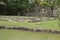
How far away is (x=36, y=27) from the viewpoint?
9445mm

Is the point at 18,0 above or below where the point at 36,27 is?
above

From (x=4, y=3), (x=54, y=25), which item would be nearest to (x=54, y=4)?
(x=4, y=3)

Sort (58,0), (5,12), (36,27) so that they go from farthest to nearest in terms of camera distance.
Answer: (5,12), (58,0), (36,27)

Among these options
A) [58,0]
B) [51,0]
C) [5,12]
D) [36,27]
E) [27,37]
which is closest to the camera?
[27,37]

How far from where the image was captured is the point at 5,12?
49.9 ft

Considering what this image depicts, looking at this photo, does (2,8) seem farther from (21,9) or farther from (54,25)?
(54,25)

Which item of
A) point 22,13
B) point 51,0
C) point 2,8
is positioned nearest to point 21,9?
point 22,13

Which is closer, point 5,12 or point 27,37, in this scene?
point 27,37

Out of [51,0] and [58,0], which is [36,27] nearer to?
[58,0]

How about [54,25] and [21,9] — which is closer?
[54,25]

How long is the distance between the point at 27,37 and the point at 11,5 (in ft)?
23.6

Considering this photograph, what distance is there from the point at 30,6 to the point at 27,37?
7.77 metres

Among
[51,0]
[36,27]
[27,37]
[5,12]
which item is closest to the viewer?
[27,37]

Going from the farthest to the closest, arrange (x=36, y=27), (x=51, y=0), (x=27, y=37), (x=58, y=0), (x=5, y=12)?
(x=5, y=12), (x=51, y=0), (x=58, y=0), (x=36, y=27), (x=27, y=37)
